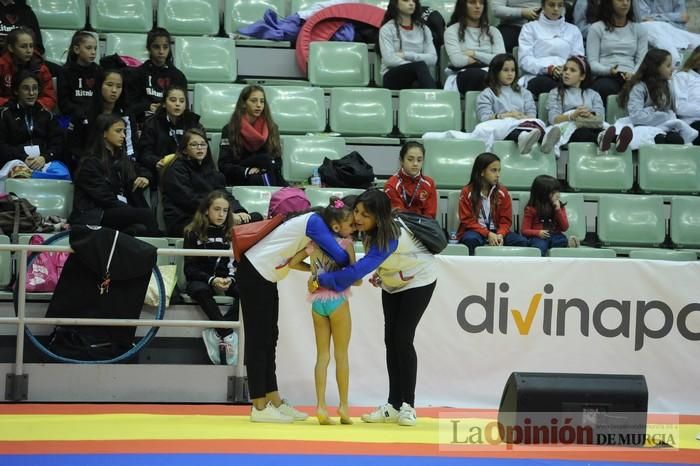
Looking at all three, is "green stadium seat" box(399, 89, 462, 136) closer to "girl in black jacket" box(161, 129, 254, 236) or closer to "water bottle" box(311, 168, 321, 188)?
"water bottle" box(311, 168, 321, 188)

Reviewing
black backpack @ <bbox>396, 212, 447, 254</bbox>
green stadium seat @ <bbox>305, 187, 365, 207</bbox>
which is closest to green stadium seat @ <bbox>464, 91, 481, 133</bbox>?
green stadium seat @ <bbox>305, 187, 365, 207</bbox>

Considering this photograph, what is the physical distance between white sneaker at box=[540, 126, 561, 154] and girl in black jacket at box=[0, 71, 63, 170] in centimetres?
431

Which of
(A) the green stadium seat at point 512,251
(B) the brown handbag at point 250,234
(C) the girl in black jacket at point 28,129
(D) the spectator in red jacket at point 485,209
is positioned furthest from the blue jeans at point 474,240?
(C) the girl in black jacket at point 28,129

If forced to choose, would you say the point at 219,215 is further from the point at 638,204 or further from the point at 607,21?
the point at 607,21

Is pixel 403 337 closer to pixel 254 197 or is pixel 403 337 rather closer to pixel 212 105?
pixel 254 197

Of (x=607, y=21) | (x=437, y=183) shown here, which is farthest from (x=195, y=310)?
(x=607, y=21)

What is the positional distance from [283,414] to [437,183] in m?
3.89

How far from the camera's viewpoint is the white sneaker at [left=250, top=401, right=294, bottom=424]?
659 centimetres

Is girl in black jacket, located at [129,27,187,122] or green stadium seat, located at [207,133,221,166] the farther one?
girl in black jacket, located at [129,27,187,122]

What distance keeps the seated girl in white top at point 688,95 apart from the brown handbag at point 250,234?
5850mm

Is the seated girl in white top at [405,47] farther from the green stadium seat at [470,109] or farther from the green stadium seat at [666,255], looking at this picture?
the green stadium seat at [666,255]

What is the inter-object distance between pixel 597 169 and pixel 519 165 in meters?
0.76

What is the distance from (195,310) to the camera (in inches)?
319

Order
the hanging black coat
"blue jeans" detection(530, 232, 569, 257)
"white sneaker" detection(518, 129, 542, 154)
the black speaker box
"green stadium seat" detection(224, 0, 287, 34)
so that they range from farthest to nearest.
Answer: "green stadium seat" detection(224, 0, 287, 34), "white sneaker" detection(518, 129, 542, 154), "blue jeans" detection(530, 232, 569, 257), the hanging black coat, the black speaker box
